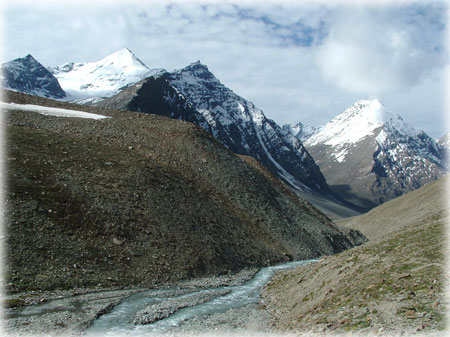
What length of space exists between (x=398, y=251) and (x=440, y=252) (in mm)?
3677

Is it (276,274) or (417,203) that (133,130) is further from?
(417,203)

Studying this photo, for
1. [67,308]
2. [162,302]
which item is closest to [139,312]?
[162,302]

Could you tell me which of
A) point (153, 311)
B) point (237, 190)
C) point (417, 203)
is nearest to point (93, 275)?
point (153, 311)

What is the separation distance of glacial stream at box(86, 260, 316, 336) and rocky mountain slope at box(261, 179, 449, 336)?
227cm

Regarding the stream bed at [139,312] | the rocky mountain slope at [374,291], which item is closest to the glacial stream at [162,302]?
the stream bed at [139,312]

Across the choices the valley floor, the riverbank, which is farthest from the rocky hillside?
the valley floor

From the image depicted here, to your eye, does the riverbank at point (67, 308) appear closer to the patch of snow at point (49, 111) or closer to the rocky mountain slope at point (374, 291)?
the rocky mountain slope at point (374, 291)

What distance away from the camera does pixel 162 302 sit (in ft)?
107

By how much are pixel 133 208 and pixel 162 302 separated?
51.5 ft

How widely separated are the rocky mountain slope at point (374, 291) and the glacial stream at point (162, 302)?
7.46 ft

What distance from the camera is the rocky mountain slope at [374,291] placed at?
1986 cm

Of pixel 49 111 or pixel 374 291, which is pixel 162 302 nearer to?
pixel 374 291

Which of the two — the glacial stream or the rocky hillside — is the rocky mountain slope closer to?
the glacial stream

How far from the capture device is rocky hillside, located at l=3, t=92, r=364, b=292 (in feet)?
122
